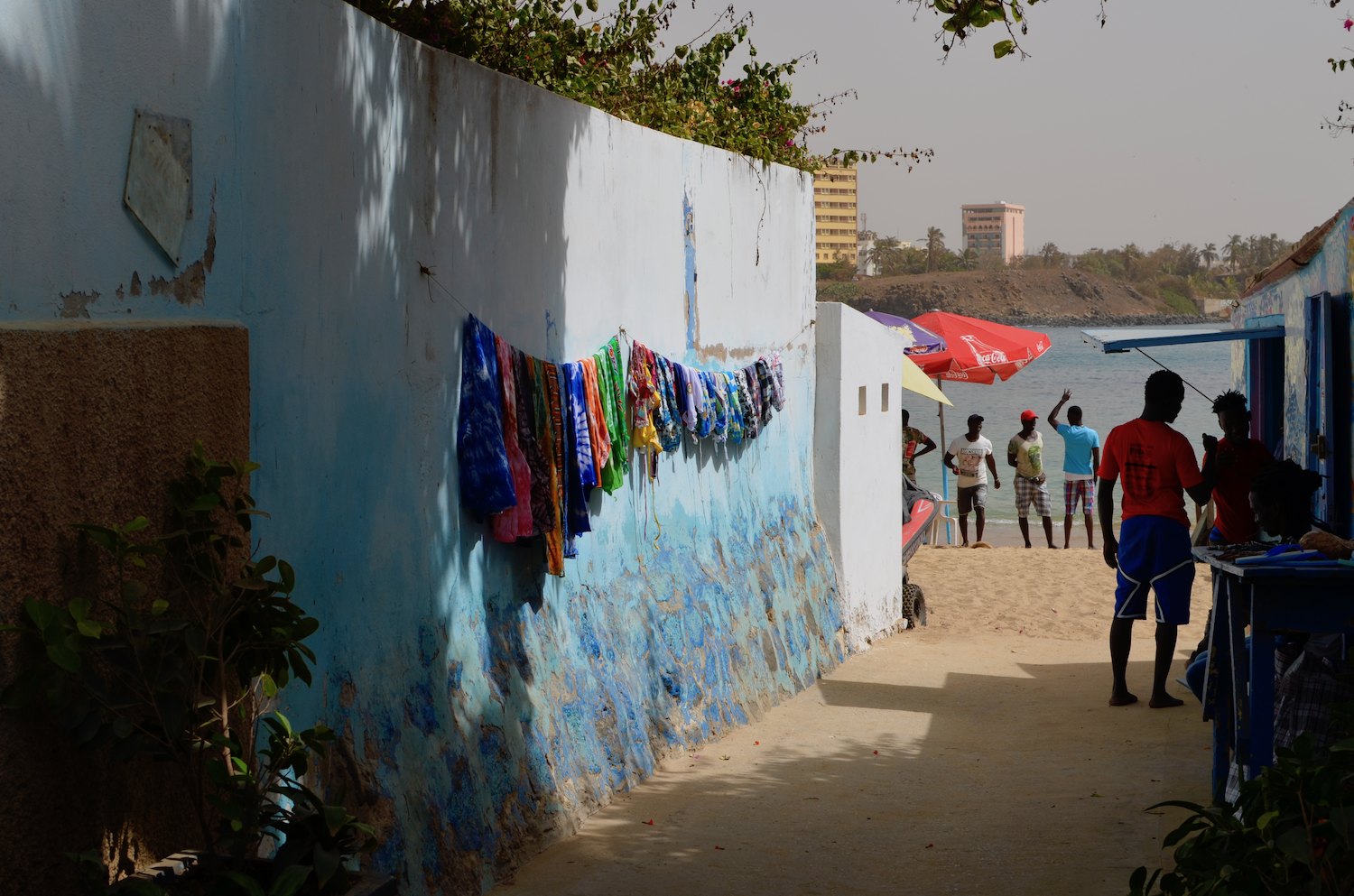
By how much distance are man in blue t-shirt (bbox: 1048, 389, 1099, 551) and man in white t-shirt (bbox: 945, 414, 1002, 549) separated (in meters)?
0.91

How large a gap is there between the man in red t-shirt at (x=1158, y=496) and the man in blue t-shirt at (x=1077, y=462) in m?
8.22

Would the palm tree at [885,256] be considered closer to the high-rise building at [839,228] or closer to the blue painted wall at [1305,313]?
the high-rise building at [839,228]

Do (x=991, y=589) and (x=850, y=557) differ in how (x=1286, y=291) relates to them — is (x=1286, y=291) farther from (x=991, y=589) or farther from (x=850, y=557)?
(x=991, y=589)

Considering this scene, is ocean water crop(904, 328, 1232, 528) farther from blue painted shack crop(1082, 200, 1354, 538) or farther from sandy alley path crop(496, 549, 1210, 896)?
sandy alley path crop(496, 549, 1210, 896)

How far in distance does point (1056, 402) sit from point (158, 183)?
5767cm

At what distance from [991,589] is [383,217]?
9046 mm

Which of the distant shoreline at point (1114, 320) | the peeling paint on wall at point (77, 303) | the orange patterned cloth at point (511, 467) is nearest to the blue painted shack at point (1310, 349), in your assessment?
the orange patterned cloth at point (511, 467)

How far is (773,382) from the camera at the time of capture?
8305 mm

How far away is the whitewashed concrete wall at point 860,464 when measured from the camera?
9297 mm

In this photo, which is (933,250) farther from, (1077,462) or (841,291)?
(1077,462)

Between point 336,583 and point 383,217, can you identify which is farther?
point 383,217

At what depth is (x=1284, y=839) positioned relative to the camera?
2.80 metres

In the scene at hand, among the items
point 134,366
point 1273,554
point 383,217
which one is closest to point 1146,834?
point 1273,554

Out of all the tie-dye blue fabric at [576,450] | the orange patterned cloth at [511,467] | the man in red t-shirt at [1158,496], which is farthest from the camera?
the man in red t-shirt at [1158,496]
